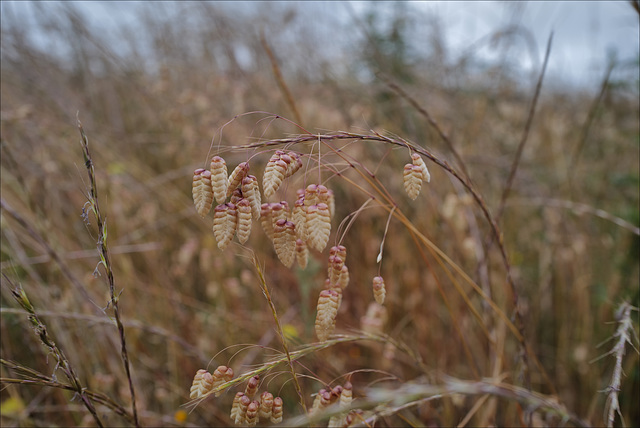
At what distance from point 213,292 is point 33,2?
183 cm

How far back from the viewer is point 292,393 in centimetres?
158

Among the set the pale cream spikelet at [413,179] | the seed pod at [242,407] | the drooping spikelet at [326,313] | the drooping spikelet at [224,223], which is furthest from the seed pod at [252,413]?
the pale cream spikelet at [413,179]

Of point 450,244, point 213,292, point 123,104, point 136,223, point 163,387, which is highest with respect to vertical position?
point 123,104

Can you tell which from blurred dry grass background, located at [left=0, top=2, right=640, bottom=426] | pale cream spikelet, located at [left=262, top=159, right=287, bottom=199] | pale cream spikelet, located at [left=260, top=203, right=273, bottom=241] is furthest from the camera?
blurred dry grass background, located at [left=0, top=2, right=640, bottom=426]

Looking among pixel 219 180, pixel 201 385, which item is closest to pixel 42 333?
pixel 201 385

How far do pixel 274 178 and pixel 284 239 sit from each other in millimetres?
110

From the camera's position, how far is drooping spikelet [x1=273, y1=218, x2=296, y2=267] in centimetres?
69

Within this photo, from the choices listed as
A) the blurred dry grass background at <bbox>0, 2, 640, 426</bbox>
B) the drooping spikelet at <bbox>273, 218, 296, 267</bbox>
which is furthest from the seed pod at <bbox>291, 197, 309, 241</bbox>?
the blurred dry grass background at <bbox>0, 2, 640, 426</bbox>

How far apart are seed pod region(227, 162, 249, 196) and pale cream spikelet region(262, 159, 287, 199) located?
61 mm

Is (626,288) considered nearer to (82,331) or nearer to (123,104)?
(82,331)

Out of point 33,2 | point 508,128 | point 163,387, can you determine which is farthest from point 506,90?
point 33,2

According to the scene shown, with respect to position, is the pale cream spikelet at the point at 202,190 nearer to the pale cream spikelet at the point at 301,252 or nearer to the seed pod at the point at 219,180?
the seed pod at the point at 219,180

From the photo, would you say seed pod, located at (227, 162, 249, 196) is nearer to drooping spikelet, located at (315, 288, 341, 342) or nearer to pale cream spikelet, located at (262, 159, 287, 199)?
pale cream spikelet, located at (262, 159, 287, 199)

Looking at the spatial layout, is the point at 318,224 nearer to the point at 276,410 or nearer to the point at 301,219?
the point at 301,219
